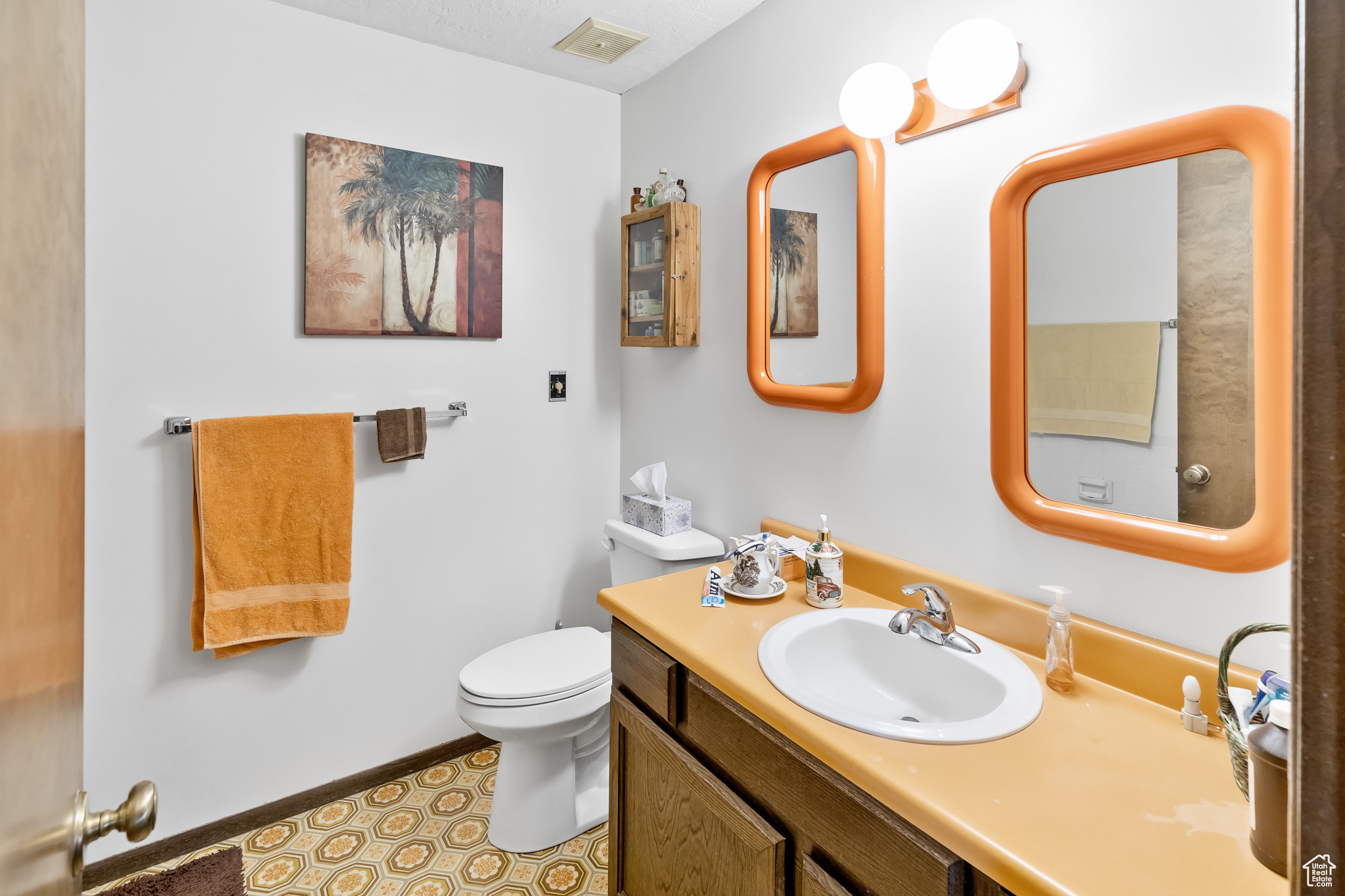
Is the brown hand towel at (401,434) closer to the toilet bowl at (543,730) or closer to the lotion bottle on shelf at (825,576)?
the toilet bowl at (543,730)

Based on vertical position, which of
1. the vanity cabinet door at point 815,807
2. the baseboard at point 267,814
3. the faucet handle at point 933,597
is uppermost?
the faucet handle at point 933,597

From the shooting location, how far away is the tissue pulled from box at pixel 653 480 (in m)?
2.02

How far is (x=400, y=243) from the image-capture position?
1.95 m

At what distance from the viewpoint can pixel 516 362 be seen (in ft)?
7.25

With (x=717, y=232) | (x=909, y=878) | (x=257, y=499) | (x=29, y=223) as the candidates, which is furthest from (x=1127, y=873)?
(x=257, y=499)

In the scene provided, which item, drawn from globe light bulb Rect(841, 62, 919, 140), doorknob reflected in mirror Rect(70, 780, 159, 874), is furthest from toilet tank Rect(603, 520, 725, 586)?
doorknob reflected in mirror Rect(70, 780, 159, 874)

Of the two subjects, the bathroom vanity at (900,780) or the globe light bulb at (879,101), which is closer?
the bathroom vanity at (900,780)

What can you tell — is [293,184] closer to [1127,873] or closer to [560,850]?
[560,850]

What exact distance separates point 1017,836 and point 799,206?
1.36 metres

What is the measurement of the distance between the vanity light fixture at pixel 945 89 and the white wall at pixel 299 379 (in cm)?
121

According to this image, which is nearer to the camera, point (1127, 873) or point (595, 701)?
point (1127, 873)

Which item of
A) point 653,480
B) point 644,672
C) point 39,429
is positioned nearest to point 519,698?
point 644,672

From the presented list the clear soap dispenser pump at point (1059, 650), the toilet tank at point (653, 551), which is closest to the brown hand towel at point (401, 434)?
the toilet tank at point (653, 551)

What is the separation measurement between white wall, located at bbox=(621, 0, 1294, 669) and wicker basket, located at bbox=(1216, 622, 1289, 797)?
0.79 feet
